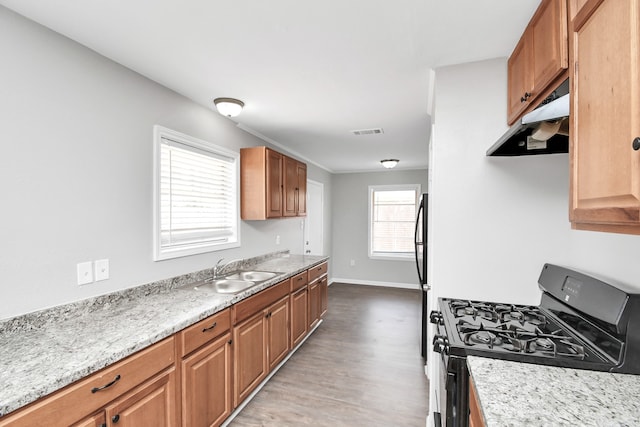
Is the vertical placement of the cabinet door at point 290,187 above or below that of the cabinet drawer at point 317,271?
above

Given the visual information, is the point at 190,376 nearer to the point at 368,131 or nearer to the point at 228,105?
the point at 228,105

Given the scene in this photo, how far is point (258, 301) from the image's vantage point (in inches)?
94.7

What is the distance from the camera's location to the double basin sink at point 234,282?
247 centimetres

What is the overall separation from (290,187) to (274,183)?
0.43m

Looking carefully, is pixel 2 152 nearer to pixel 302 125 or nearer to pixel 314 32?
pixel 314 32

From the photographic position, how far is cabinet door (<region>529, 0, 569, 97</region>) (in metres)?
1.15

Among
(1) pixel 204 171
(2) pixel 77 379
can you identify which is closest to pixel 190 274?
(1) pixel 204 171

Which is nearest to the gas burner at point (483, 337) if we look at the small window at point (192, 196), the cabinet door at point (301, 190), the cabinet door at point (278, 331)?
the cabinet door at point (278, 331)

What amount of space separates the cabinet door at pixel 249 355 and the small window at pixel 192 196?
81 cm

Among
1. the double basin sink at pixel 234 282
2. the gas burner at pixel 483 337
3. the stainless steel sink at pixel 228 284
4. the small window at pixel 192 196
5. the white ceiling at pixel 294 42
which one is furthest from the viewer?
the stainless steel sink at pixel 228 284

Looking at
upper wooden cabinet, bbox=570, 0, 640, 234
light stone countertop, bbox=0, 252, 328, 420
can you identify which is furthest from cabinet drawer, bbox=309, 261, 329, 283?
upper wooden cabinet, bbox=570, 0, 640, 234

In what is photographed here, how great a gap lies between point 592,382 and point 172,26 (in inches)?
91.7

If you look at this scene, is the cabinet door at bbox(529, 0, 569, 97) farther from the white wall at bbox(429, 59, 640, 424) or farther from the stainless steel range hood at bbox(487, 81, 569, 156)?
the white wall at bbox(429, 59, 640, 424)

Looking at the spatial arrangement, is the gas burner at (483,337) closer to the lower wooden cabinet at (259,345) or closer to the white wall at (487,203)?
the white wall at (487,203)
